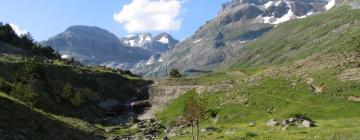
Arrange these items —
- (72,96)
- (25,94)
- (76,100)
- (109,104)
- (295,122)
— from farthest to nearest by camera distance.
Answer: (109,104) → (72,96) → (76,100) → (25,94) → (295,122)

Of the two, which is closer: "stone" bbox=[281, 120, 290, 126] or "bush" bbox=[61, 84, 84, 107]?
"stone" bbox=[281, 120, 290, 126]

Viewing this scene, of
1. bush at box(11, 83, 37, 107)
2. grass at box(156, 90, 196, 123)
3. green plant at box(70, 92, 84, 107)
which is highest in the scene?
bush at box(11, 83, 37, 107)

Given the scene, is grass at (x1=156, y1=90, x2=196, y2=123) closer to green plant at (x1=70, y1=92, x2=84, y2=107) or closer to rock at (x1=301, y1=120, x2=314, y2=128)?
green plant at (x1=70, y1=92, x2=84, y2=107)

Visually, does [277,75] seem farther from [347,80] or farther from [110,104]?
[110,104]

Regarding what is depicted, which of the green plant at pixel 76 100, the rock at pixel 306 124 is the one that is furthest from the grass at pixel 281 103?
the green plant at pixel 76 100

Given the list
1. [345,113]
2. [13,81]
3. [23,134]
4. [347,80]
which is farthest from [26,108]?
[347,80]

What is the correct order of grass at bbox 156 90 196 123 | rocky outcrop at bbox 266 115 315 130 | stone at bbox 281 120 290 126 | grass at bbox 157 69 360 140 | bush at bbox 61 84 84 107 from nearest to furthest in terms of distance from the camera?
1. rocky outcrop at bbox 266 115 315 130
2. stone at bbox 281 120 290 126
3. grass at bbox 157 69 360 140
4. grass at bbox 156 90 196 123
5. bush at bbox 61 84 84 107

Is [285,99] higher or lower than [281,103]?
higher

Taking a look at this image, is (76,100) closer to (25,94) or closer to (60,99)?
(60,99)

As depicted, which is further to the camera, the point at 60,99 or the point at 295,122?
the point at 60,99

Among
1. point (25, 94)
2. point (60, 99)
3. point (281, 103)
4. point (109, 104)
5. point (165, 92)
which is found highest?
point (25, 94)

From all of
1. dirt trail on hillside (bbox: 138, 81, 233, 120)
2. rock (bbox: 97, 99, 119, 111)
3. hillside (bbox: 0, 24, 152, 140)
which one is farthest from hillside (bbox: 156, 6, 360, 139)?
hillside (bbox: 0, 24, 152, 140)

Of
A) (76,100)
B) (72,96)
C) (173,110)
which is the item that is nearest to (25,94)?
(76,100)

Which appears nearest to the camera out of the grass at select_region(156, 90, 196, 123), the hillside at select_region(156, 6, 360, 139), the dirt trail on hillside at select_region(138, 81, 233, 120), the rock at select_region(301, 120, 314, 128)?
the rock at select_region(301, 120, 314, 128)
